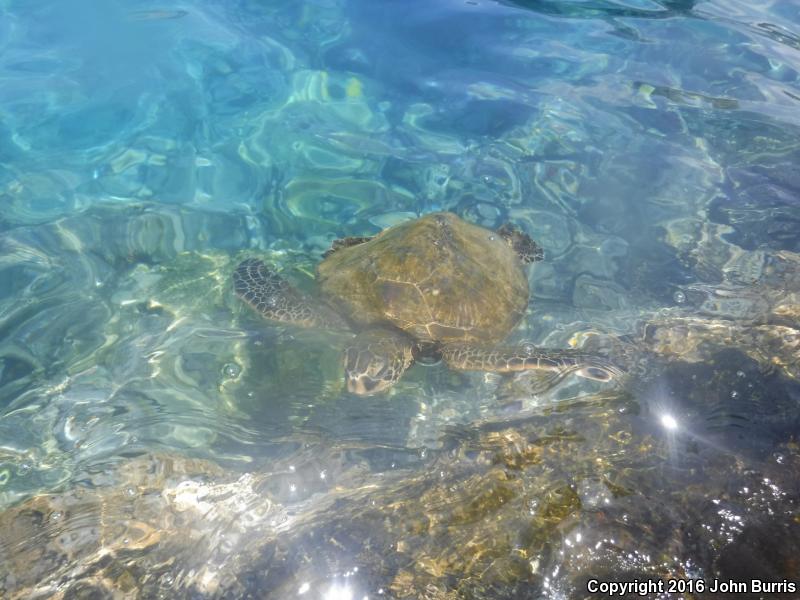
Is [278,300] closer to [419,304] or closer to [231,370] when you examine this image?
[231,370]

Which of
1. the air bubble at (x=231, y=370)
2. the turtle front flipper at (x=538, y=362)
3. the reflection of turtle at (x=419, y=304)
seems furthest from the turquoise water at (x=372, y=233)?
the reflection of turtle at (x=419, y=304)

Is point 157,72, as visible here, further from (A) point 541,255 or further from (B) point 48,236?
(A) point 541,255

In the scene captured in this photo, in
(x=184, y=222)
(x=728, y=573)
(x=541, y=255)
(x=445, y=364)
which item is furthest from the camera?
(x=184, y=222)

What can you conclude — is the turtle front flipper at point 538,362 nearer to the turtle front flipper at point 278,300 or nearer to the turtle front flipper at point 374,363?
the turtle front flipper at point 374,363

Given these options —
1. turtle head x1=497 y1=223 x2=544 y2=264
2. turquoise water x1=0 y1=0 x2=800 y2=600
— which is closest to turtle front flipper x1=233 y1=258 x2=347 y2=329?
turquoise water x1=0 y1=0 x2=800 y2=600

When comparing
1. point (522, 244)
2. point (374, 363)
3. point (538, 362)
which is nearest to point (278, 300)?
point (374, 363)

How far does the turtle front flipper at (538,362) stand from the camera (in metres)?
4.88

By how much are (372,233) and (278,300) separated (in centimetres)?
177

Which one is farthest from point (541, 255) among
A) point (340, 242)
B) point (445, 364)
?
point (340, 242)

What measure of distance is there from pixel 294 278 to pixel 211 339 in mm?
1352

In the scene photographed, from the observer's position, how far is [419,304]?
17.6ft

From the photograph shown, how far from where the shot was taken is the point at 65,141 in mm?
8031

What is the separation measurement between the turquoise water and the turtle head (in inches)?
8.3

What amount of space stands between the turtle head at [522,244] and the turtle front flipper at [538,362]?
1.52 metres
